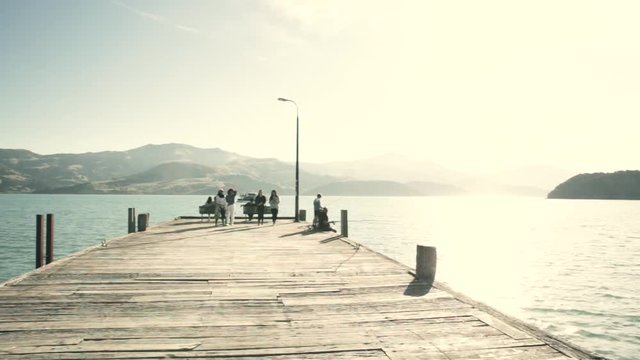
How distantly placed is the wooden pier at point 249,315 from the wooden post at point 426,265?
10.8 inches

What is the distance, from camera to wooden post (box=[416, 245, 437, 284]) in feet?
29.3

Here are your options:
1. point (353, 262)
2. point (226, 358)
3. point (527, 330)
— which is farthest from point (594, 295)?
point (226, 358)

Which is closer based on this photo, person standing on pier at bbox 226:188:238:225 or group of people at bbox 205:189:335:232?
group of people at bbox 205:189:335:232

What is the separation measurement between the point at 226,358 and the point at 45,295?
4.85 metres

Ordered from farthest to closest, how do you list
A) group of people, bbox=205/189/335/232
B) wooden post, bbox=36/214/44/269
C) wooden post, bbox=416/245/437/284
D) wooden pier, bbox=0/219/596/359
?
group of people, bbox=205/189/335/232 → wooden post, bbox=36/214/44/269 → wooden post, bbox=416/245/437/284 → wooden pier, bbox=0/219/596/359

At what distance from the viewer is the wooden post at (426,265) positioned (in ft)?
29.3

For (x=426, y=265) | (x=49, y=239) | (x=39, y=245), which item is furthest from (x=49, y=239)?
(x=426, y=265)

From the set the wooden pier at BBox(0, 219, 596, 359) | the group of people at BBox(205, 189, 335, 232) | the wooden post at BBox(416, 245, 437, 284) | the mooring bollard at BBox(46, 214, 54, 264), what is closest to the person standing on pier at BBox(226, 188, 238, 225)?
the group of people at BBox(205, 189, 335, 232)

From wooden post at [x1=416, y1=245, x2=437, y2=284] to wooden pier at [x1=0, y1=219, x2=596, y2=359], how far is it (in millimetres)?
275

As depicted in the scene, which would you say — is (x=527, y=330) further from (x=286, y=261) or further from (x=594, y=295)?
(x=594, y=295)

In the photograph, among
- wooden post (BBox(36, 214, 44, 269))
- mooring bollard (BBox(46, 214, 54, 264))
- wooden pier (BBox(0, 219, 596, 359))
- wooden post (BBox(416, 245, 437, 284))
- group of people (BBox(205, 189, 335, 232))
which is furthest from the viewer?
group of people (BBox(205, 189, 335, 232))

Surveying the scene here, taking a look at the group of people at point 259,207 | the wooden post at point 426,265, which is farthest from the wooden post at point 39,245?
the wooden post at point 426,265

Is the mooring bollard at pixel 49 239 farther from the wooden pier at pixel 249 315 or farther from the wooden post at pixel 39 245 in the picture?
the wooden pier at pixel 249 315

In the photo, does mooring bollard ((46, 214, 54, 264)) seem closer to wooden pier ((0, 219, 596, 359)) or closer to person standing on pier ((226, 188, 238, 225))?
wooden pier ((0, 219, 596, 359))
